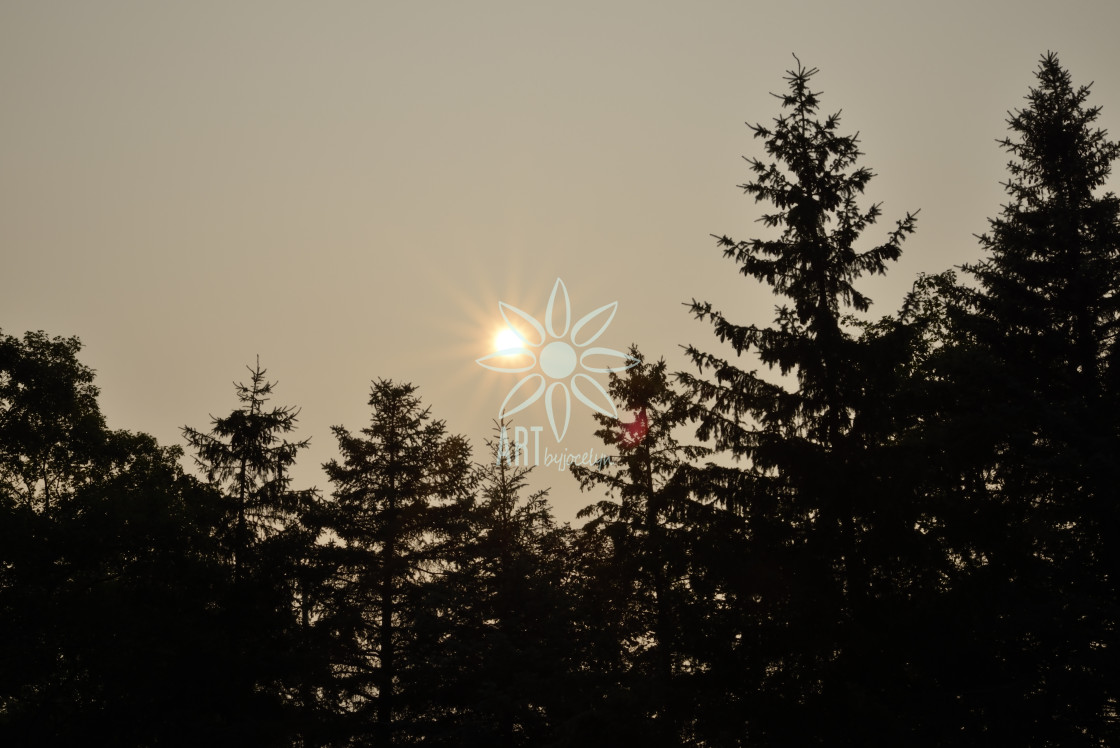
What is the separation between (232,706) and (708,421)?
53.5ft

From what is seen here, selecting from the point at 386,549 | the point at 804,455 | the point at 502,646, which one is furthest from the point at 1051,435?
the point at 386,549

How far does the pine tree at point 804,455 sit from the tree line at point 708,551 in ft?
0.18

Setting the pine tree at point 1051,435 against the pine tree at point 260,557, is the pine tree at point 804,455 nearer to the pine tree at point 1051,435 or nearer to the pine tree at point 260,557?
the pine tree at point 1051,435

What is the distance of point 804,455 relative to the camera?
1612 cm

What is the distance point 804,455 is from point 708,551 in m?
2.53

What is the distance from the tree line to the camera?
15359mm

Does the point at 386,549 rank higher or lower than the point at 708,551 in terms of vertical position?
higher

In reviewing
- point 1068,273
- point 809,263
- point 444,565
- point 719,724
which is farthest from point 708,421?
point 444,565

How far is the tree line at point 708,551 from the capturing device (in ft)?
50.4

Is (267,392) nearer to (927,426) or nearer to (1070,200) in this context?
(927,426)

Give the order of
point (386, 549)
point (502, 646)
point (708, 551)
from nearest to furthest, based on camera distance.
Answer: point (708, 551) → point (502, 646) → point (386, 549)

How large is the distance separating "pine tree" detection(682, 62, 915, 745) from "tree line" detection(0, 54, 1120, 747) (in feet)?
0.18

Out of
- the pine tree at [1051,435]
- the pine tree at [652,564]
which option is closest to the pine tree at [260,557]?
the pine tree at [652,564]

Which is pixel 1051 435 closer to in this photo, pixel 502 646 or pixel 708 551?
pixel 708 551
